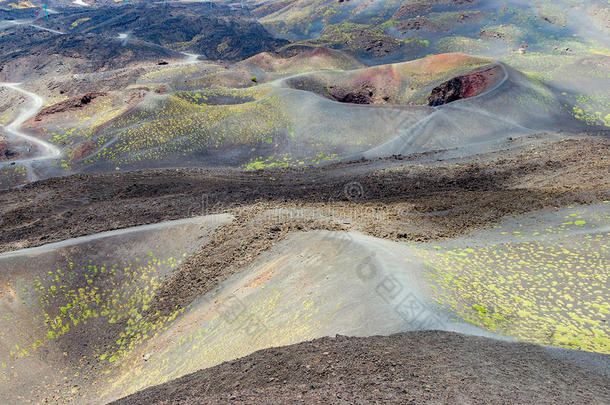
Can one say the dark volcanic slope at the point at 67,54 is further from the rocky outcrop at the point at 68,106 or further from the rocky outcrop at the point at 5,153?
the rocky outcrop at the point at 5,153

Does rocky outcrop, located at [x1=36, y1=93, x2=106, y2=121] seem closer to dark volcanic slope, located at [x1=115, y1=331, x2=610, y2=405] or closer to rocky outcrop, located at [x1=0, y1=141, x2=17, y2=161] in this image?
rocky outcrop, located at [x1=0, y1=141, x2=17, y2=161]

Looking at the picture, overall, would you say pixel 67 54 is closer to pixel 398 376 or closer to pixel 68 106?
pixel 68 106

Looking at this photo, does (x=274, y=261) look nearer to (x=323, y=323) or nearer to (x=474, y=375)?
(x=323, y=323)

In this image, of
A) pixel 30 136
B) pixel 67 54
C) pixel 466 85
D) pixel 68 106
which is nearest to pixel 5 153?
pixel 30 136

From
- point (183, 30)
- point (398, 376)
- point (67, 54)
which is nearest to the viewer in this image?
→ point (398, 376)

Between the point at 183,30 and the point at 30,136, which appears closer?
the point at 30,136

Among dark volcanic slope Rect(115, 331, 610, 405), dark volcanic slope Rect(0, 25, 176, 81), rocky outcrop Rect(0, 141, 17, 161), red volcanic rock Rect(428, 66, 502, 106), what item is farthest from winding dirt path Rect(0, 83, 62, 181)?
red volcanic rock Rect(428, 66, 502, 106)

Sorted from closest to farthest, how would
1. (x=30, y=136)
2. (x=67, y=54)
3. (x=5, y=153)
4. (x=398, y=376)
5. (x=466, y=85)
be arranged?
(x=398, y=376) → (x=5, y=153) → (x=30, y=136) → (x=466, y=85) → (x=67, y=54)
